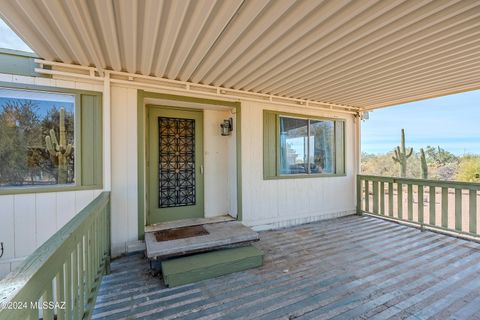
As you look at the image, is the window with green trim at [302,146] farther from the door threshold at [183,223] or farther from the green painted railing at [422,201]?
the door threshold at [183,223]

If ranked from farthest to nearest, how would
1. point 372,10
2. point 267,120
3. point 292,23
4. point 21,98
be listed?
1. point 267,120
2. point 21,98
3. point 292,23
4. point 372,10

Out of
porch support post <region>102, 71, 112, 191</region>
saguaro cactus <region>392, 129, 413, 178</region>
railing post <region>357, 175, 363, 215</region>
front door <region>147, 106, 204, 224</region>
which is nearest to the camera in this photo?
porch support post <region>102, 71, 112, 191</region>

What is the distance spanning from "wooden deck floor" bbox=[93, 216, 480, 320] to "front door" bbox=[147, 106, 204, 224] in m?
1.08

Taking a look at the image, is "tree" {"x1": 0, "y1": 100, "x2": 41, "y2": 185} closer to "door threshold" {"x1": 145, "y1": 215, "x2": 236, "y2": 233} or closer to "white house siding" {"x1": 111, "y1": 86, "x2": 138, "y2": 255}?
"white house siding" {"x1": 111, "y1": 86, "x2": 138, "y2": 255}

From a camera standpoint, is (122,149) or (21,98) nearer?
(21,98)

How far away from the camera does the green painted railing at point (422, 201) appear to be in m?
3.88

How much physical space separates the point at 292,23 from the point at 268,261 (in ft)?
9.42

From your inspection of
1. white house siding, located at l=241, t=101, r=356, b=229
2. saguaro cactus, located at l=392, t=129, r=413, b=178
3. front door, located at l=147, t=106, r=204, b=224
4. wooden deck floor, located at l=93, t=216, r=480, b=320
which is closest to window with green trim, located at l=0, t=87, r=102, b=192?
front door, located at l=147, t=106, r=204, b=224

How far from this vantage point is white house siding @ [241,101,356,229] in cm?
439

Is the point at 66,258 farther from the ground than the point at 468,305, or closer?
farther from the ground

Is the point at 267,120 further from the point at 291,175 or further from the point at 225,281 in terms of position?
the point at 225,281

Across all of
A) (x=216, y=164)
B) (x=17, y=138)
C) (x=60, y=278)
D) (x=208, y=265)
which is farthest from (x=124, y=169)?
(x=60, y=278)

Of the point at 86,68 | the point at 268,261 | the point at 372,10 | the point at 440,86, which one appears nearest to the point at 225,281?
the point at 268,261

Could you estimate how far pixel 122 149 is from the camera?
3438mm
